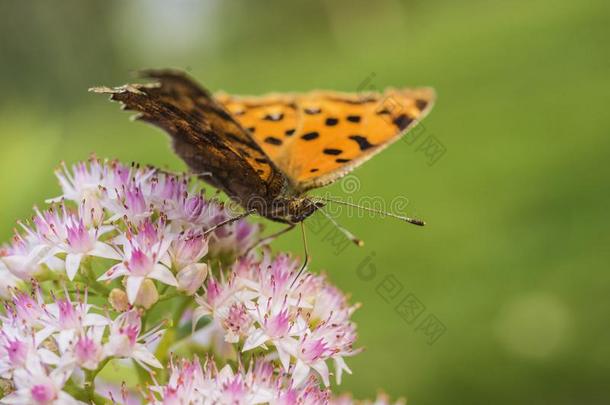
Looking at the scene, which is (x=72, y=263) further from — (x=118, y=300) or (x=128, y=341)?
(x=128, y=341)

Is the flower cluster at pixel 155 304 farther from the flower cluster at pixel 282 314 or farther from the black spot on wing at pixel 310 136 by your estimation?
the black spot on wing at pixel 310 136

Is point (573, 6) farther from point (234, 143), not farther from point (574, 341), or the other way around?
point (234, 143)

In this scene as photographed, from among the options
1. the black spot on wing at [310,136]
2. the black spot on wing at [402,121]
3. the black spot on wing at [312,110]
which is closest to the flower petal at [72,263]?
the black spot on wing at [310,136]

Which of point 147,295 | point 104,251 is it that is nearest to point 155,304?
point 147,295

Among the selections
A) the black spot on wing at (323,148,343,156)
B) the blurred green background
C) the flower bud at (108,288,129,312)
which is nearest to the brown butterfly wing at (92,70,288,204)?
the black spot on wing at (323,148,343,156)

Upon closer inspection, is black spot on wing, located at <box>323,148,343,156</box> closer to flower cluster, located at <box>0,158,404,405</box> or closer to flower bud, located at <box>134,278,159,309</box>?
flower cluster, located at <box>0,158,404,405</box>
